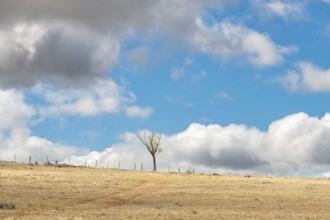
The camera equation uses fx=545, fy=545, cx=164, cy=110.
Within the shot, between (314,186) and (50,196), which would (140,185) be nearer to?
(50,196)

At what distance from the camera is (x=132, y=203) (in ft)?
176

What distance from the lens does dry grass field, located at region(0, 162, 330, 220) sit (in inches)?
1703

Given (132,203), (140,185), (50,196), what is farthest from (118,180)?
(132,203)

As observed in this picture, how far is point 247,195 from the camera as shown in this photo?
6394cm

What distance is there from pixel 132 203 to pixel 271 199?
54.4 feet

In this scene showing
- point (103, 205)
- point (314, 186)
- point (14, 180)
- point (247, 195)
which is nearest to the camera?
point (103, 205)

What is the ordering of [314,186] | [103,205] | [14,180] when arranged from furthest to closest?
[314,186], [14,180], [103,205]

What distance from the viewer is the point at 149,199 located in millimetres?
58000

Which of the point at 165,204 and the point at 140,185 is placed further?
the point at 140,185

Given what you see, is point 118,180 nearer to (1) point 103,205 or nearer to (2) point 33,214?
(1) point 103,205

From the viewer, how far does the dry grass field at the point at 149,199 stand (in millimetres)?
43250

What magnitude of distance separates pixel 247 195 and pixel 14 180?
104ft

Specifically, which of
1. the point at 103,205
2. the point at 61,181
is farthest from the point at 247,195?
the point at 61,181

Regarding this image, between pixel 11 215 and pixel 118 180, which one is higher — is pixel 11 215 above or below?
below
